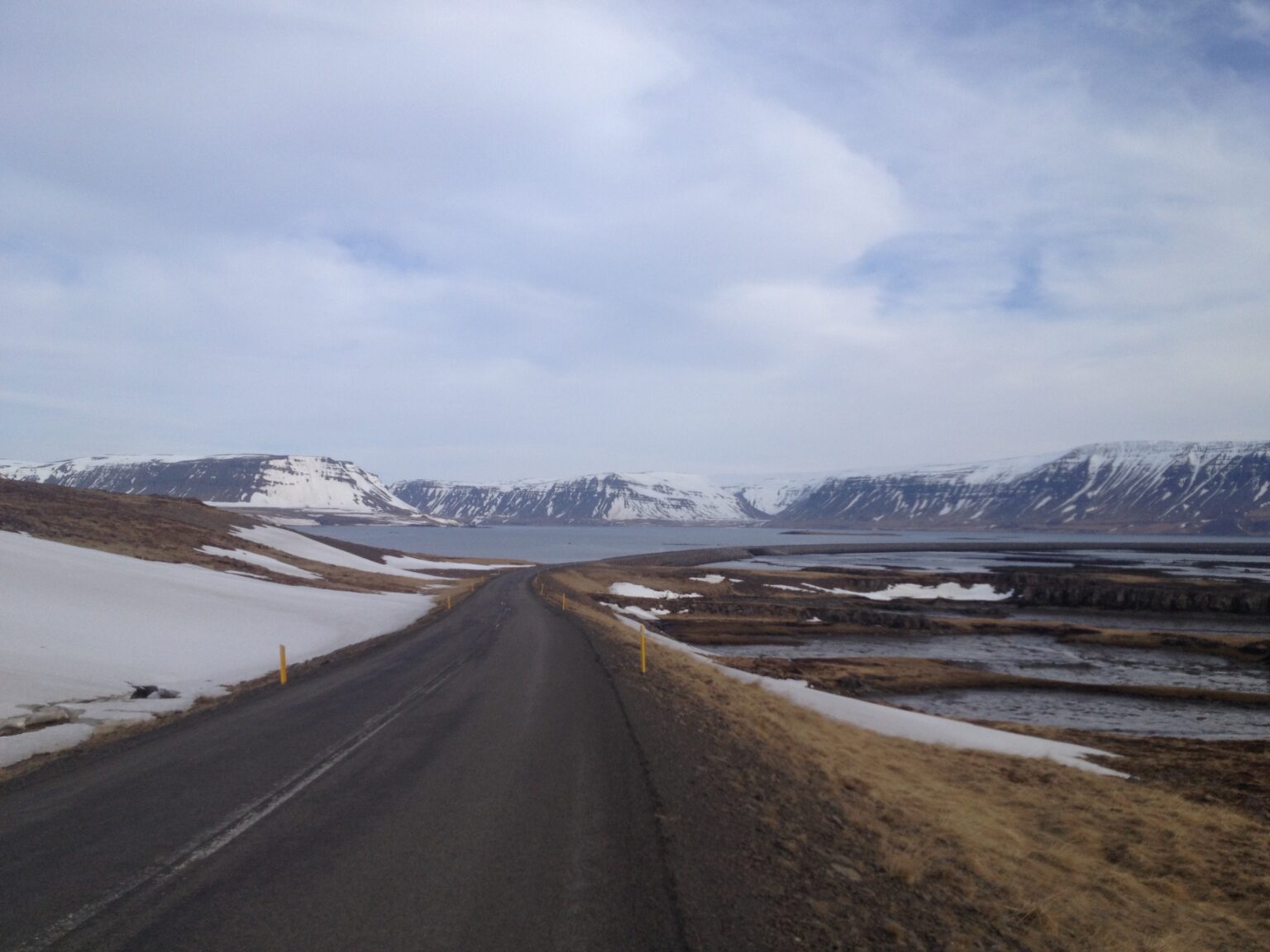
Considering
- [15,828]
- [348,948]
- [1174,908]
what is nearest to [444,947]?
[348,948]

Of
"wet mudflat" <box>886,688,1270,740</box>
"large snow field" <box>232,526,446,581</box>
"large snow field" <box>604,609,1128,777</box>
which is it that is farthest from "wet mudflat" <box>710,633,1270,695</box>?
"large snow field" <box>232,526,446,581</box>

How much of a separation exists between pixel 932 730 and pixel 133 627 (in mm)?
24928

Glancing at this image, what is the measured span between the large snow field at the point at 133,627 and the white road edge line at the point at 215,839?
16.4ft

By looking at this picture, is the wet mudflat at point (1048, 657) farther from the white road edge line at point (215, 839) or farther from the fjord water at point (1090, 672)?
the white road edge line at point (215, 839)

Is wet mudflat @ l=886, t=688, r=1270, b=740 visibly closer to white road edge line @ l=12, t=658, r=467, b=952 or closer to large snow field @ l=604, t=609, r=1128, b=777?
large snow field @ l=604, t=609, r=1128, b=777

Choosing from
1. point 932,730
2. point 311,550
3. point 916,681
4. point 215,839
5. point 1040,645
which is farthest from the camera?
point 311,550

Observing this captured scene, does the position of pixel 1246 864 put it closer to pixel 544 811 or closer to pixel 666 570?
pixel 544 811

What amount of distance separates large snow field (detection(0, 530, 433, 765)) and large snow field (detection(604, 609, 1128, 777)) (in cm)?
1663

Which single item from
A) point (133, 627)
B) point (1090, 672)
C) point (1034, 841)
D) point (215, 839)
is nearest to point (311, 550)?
point (133, 627)

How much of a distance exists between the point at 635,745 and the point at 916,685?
85.0 feet

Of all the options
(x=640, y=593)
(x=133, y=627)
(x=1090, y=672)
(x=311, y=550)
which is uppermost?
(x=133, y=627)

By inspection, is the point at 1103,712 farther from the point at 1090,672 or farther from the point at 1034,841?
the point at 1034,841

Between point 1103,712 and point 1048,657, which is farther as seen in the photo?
point 1048,657

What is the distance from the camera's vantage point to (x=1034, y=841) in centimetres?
1225
